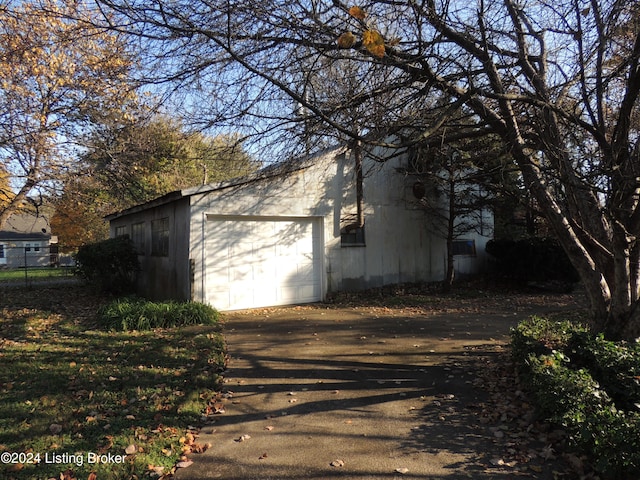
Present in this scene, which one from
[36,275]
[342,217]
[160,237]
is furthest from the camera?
[36,275]

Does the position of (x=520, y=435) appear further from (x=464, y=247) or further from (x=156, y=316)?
(x=464, y=247)

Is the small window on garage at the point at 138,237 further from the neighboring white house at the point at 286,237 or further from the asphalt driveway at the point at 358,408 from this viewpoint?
the asphalt driveway at the point at 358,408

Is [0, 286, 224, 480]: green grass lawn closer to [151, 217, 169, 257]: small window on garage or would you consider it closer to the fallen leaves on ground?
the fallen leaves on ground

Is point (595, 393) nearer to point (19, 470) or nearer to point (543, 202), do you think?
point (543, 202)

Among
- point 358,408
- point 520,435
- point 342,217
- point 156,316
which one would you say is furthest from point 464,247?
point 520,435

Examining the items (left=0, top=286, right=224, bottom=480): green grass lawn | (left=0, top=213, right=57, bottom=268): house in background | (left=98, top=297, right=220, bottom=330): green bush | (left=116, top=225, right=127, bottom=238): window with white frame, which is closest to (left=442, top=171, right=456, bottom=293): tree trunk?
(left=98, top=297, right=220, bottom=330): green bush

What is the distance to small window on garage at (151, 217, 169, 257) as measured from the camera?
1124 centimetres

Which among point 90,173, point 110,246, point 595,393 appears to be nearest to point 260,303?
point 110,246

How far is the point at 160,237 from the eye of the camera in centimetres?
1173

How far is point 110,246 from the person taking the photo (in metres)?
12.3

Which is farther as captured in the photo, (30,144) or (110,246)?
(110,246)

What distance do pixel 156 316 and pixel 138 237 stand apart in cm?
597

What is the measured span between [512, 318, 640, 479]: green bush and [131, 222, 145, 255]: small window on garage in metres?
11.1

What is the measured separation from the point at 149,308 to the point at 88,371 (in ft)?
9.83
